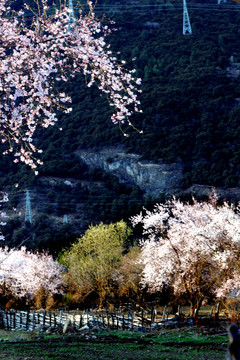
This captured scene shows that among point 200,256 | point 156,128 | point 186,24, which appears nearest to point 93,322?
point 200,256

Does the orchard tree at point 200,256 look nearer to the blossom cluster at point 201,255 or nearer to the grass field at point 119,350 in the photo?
the blossom cluster at point 201,255

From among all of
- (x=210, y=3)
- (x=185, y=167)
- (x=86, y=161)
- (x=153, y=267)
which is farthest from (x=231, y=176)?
(x=210, y=3)

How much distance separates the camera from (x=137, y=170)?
6469 centimetres

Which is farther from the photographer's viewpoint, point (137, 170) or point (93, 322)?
point (137, 170)

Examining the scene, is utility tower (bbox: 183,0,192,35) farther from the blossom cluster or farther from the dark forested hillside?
the blossom cluster

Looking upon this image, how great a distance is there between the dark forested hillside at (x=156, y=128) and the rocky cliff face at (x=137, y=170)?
122 centimetres

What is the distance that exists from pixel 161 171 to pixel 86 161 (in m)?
13.5

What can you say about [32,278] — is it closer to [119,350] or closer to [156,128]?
[119,350]

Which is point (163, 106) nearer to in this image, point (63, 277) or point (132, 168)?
point (132, 168)

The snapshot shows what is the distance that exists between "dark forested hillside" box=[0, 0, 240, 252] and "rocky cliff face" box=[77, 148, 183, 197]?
122 cm

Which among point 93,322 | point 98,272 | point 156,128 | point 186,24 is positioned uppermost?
point 186,24

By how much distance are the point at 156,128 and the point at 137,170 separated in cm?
719

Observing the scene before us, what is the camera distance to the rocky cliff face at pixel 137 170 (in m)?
60.0

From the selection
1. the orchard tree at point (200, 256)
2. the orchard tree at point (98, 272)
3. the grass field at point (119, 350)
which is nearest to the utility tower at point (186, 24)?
the orchard tree at point (98, 272)
